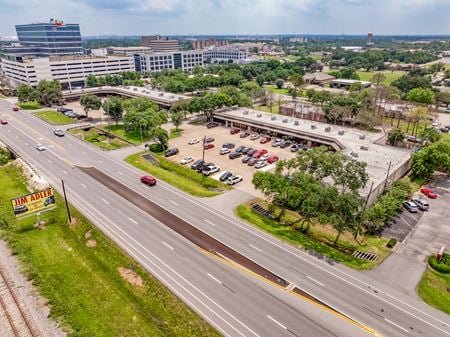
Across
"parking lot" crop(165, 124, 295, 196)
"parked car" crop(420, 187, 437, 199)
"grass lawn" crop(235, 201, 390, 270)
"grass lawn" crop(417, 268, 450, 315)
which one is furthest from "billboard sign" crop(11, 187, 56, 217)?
"parked car" crop(420, 187, 437, 199)

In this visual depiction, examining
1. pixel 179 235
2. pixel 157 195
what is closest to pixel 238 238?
pixel 179 235

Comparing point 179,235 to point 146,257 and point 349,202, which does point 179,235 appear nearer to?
point 146,257

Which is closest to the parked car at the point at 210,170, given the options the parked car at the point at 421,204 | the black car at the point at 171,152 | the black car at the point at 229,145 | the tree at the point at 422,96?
the black car at the point at 229,145

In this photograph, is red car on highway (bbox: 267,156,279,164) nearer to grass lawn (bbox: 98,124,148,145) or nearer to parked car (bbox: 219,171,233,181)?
parked car (bbox: 219,171,233,181)

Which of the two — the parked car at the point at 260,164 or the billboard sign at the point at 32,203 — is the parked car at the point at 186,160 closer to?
the parked car at the point at 260,164

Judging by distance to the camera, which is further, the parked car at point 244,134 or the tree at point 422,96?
the tree at point 422,96

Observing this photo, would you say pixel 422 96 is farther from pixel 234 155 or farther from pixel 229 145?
pixel 234 155
